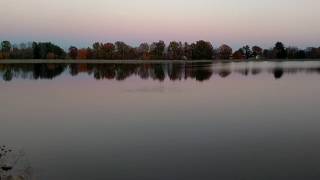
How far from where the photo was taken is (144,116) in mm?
16234

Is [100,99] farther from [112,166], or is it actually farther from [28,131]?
[112,166]

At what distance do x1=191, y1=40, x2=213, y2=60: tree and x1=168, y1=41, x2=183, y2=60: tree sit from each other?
3.63 meters

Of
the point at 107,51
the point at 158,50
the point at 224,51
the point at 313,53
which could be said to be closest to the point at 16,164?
the point at 107,51

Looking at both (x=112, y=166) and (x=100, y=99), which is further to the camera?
(x=100, y=99)

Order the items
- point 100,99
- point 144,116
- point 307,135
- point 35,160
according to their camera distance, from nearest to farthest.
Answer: point 35,160 < point 307,135 < point 144,116 < point 100,99

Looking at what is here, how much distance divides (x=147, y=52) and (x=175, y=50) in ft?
27.2

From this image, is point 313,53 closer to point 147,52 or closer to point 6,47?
point 147,52

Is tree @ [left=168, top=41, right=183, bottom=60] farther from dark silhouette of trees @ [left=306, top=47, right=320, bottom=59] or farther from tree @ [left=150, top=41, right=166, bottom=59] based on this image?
dark silhouette of trees @ [left=306, top=47, right=320, bottom=59]

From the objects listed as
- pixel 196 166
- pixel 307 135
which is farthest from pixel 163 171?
pixel 307 135

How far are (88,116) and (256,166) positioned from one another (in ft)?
27.6

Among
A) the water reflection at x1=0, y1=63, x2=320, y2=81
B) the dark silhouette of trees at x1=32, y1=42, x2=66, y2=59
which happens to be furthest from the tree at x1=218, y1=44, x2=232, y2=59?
the water reflection at x1=0, y1=63, x2=320, y2=81

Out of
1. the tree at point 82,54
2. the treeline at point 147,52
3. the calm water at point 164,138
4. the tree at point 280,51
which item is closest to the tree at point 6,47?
the treeline at point 147,52

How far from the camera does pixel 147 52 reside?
132 m

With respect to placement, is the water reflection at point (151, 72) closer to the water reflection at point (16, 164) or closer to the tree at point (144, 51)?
the water reflection at point (16, 164)
